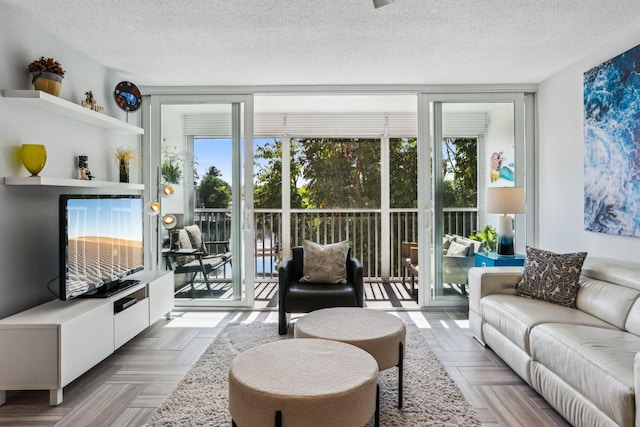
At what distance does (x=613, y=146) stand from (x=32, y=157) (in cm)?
416

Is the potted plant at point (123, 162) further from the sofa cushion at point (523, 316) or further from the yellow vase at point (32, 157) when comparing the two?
the sofa cushion at point (523, 316)

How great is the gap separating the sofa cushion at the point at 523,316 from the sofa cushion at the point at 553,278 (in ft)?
0.23

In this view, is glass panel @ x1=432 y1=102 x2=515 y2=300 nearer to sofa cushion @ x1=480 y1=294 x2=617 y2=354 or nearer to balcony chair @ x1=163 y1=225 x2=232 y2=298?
sofa cushion @ x1=480 y1=294 x2=617 y2=354

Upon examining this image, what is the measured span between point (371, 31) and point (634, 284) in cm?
242

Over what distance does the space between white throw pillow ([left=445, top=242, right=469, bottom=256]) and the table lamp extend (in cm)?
45

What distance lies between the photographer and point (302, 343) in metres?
2.25

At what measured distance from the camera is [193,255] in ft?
14.9

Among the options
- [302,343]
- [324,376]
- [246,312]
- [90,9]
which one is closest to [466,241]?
[246,312]

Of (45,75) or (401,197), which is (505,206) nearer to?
(401,197)

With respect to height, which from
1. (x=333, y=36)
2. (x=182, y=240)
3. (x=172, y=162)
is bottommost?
(x=182, y=240)

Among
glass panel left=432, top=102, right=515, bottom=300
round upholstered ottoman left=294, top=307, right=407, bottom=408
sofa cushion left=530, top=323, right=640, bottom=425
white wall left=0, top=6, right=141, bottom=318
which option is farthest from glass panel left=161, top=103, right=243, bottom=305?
sofa cushion left=530, top=323, right=640, bottom=425

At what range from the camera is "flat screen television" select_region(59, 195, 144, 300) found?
107 inches

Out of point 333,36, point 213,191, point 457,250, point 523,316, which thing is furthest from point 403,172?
point 523,316

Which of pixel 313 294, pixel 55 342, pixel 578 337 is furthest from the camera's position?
pixel 313 294
